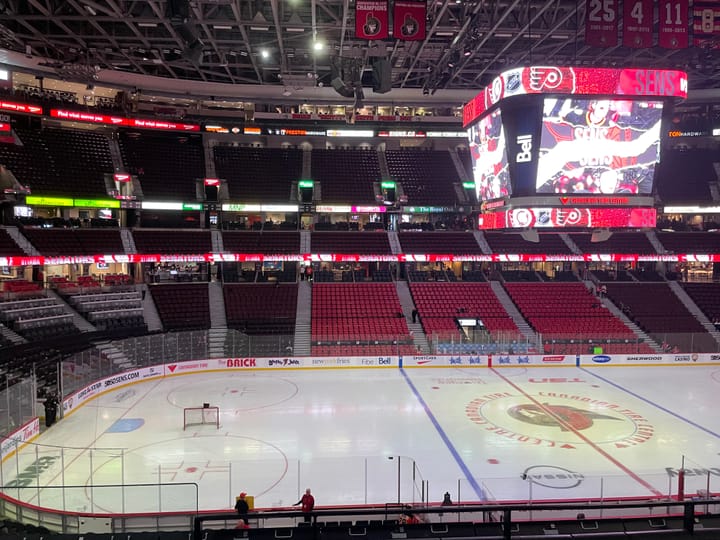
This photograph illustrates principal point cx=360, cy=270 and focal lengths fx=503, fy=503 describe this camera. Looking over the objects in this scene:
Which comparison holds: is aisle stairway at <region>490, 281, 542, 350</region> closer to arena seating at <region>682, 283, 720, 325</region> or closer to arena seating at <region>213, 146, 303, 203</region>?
arena seating at <region>682, 283, 720, 325</region>

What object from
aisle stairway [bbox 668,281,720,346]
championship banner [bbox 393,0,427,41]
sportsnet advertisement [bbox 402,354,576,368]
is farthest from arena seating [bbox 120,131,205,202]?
aisle stairway [bbox 668,281,720,346]

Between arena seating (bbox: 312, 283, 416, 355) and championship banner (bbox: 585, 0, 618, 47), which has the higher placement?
championship banner (bbox: 585, 0, 618, 47)

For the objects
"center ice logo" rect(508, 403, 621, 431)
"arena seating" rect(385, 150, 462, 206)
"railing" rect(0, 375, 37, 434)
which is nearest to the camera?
"railing" rect(0, 375, 37, 434)

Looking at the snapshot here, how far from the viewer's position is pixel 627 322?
1200 inches

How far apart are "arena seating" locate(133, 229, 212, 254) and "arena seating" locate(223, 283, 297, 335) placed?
3.43 m

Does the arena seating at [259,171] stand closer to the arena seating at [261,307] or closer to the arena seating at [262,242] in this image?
the arena seating at [262,242]

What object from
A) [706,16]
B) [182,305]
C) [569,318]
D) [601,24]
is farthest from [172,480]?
[569,318]

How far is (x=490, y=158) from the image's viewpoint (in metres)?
14.4

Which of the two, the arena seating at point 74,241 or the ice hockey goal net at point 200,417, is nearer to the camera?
the ice hockey goal net at point 200,417

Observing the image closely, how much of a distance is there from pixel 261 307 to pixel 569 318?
18.4 meters

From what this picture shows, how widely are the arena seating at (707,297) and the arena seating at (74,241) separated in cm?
3652

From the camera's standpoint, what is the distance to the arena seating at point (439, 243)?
1396 inches

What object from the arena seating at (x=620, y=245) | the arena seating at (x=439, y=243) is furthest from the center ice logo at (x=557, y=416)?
the arena seating at (x=620, y=245)

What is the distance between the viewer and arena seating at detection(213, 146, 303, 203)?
37281 millimetres
